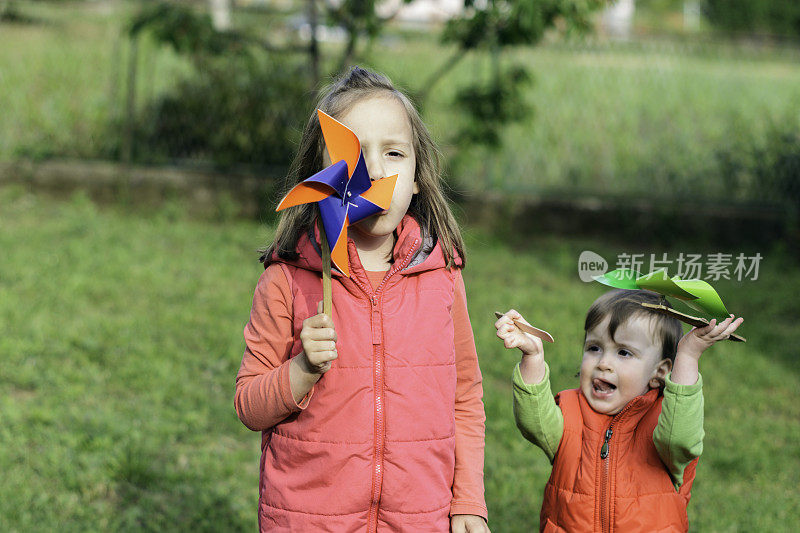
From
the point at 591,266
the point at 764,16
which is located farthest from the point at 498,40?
the point at 764,16

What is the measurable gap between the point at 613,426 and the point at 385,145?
0.92 metres

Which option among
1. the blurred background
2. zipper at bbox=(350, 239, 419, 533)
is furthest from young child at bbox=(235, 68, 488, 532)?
the blurred background

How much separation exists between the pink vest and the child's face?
455mm

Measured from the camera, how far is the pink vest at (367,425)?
6.37 feet

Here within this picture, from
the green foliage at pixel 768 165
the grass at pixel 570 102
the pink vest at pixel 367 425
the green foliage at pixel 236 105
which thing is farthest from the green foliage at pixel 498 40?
the pink vest at pixel 367 425

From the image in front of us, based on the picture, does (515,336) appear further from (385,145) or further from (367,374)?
(385,145)

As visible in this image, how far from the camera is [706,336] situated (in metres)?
1.94

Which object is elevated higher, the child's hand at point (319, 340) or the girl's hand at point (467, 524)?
the child's hand at point (319, 340)

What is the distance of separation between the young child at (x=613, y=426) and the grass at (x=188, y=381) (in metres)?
1.39

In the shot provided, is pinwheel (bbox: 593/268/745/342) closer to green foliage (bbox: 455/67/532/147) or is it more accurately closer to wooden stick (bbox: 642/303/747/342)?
wooden stick (bbox: 642/303/747/342)

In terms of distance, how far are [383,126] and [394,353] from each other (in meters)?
0.51

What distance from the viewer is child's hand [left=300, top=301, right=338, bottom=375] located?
71.1 inches

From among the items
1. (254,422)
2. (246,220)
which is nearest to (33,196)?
(246,220)

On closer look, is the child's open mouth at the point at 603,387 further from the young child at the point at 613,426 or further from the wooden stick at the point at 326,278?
the wooden stick at the point at 326,278
